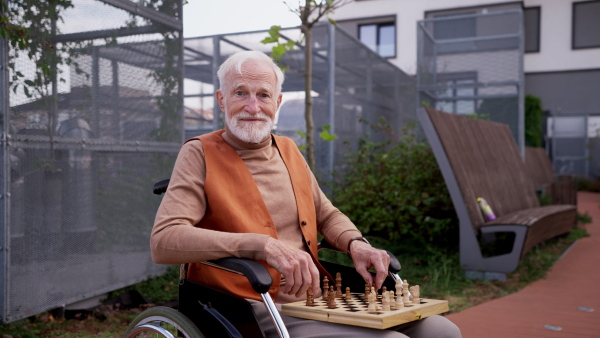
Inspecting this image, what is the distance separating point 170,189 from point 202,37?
580cm

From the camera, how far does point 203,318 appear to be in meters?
2.20

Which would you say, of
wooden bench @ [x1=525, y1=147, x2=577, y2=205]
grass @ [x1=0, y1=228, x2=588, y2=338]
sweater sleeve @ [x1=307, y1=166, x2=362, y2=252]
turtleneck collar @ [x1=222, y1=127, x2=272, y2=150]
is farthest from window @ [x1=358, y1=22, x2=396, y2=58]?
turtleneck collar @ [x1=222, y1=127, x2=272, y2=150]

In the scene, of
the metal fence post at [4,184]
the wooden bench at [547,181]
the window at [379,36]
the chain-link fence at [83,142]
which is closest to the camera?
the metal fence post at [4,184]

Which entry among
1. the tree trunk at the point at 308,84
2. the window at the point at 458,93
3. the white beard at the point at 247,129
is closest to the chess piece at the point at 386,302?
the white beard at the point at 247,129

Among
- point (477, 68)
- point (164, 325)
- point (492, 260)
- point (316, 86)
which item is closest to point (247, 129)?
point (164, 325)

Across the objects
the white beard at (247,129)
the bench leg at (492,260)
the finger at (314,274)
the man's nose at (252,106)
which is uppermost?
the man's nose at (252,106)

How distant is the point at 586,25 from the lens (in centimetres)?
2325

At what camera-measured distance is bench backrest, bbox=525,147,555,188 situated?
1282 cm

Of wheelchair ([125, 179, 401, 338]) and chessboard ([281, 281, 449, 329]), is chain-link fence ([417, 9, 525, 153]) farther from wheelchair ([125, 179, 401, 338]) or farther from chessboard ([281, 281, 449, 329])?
wheelchair ([125, 179, 401, 338])

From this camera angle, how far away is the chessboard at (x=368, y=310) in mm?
2013

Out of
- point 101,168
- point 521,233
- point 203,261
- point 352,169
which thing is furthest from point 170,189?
point 352,169

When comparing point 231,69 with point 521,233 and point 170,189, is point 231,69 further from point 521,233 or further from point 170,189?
point 521,233

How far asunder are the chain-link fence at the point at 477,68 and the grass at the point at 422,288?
340 cm

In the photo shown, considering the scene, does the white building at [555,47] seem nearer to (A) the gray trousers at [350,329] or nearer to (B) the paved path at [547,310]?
(B) the paved path at [547,310]
